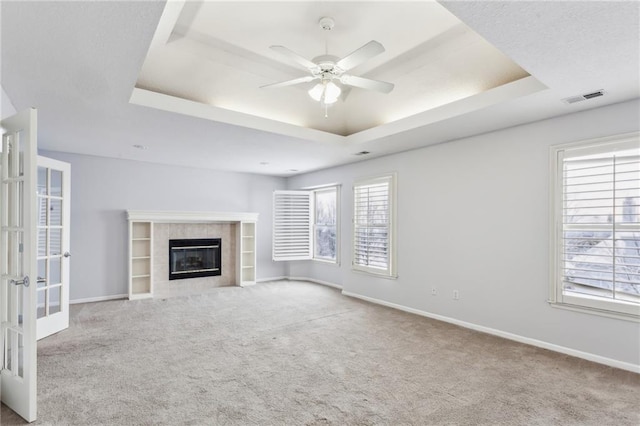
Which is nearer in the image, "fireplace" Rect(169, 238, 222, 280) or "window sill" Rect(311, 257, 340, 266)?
"fireplace" Rect(169, 238, 222, 280)

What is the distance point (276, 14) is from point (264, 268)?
5486 mm

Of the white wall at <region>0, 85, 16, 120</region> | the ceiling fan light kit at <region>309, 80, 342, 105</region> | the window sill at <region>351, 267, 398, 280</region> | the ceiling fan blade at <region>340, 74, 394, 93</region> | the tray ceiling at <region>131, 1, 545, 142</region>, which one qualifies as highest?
the tray ceiling at <region>131, 1, 545, 142</region>

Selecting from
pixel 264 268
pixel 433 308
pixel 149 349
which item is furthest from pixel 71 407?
pixel 264 268

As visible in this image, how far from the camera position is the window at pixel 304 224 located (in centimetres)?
704

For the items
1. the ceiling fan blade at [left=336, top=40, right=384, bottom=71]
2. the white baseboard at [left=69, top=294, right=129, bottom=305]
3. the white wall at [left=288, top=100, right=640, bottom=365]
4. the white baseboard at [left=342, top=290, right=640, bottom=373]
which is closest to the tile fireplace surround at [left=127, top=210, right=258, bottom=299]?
the white baseboard at [left=69, top=294, right=129, bottom=305]

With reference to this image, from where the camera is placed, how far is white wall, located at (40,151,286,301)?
5414mm

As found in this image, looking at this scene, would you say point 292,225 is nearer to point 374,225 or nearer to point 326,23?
point 374,225

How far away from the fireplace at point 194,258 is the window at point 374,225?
2885 mm

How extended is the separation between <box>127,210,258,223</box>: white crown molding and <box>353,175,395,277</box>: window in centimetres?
231

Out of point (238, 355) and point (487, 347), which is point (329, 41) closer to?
point (238, 355)

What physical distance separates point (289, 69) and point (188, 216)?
3574 millimetres

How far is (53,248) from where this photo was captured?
4137 mm

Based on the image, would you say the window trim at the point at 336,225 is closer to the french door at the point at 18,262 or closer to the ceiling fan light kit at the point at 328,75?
the ceiling fan light kit at the point at 328,75

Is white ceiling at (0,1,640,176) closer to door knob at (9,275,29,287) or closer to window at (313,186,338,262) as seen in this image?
door knob at (9,275,29,287)
